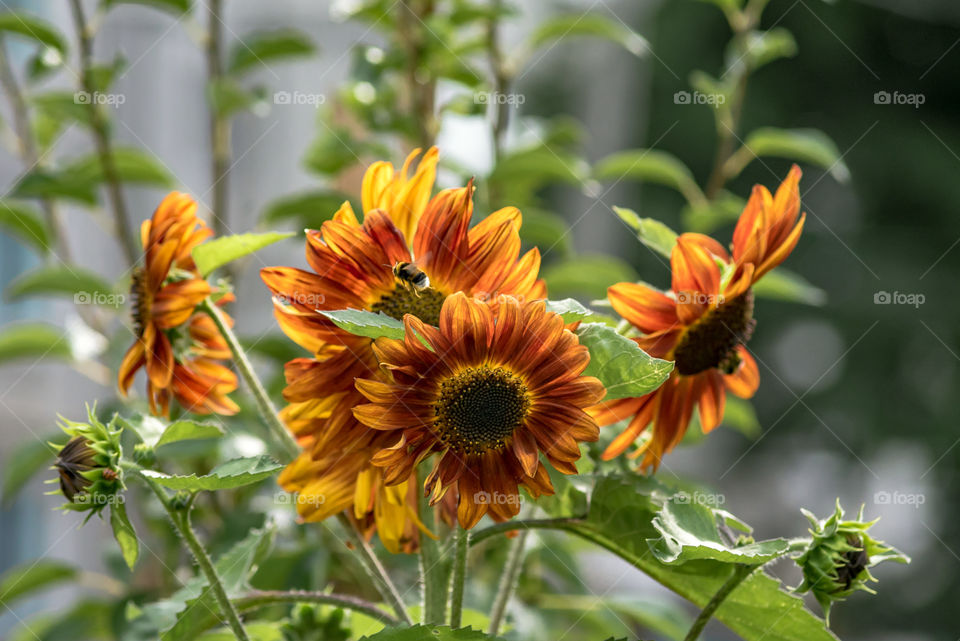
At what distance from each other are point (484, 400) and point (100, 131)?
0.46 meters

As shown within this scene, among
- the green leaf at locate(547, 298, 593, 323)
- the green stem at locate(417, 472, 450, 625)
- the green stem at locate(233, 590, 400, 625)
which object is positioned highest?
the green leaf at locate(547, 298, 593, 323)

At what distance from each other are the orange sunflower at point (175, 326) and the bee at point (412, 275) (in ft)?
0.21

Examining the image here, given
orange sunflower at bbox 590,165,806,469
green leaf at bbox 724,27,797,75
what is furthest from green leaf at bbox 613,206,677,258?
green leaf at bbox 724,27,797,75

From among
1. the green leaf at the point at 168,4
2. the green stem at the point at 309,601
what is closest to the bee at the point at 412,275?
the green stem at the point at 309,601

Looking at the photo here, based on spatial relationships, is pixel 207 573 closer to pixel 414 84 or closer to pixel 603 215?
pixel 414 84

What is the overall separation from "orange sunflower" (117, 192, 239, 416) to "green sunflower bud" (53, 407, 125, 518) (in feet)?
0.12

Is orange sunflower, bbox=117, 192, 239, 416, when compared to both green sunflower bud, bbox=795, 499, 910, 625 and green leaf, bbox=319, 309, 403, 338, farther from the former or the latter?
green sunflower bud, bbox=795, 499, 910, 625

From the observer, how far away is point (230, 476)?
0.22 m

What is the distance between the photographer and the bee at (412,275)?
9.8 inches

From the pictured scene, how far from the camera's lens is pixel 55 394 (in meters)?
1.27

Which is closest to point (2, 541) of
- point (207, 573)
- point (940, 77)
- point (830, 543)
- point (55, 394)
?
point (55, 394)

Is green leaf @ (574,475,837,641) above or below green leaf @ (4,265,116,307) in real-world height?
below

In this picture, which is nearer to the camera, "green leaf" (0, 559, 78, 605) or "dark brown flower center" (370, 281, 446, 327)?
"dark brown flower center" (370, 281, 446, 327)

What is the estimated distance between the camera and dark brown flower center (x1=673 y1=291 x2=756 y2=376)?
28 centimetres
